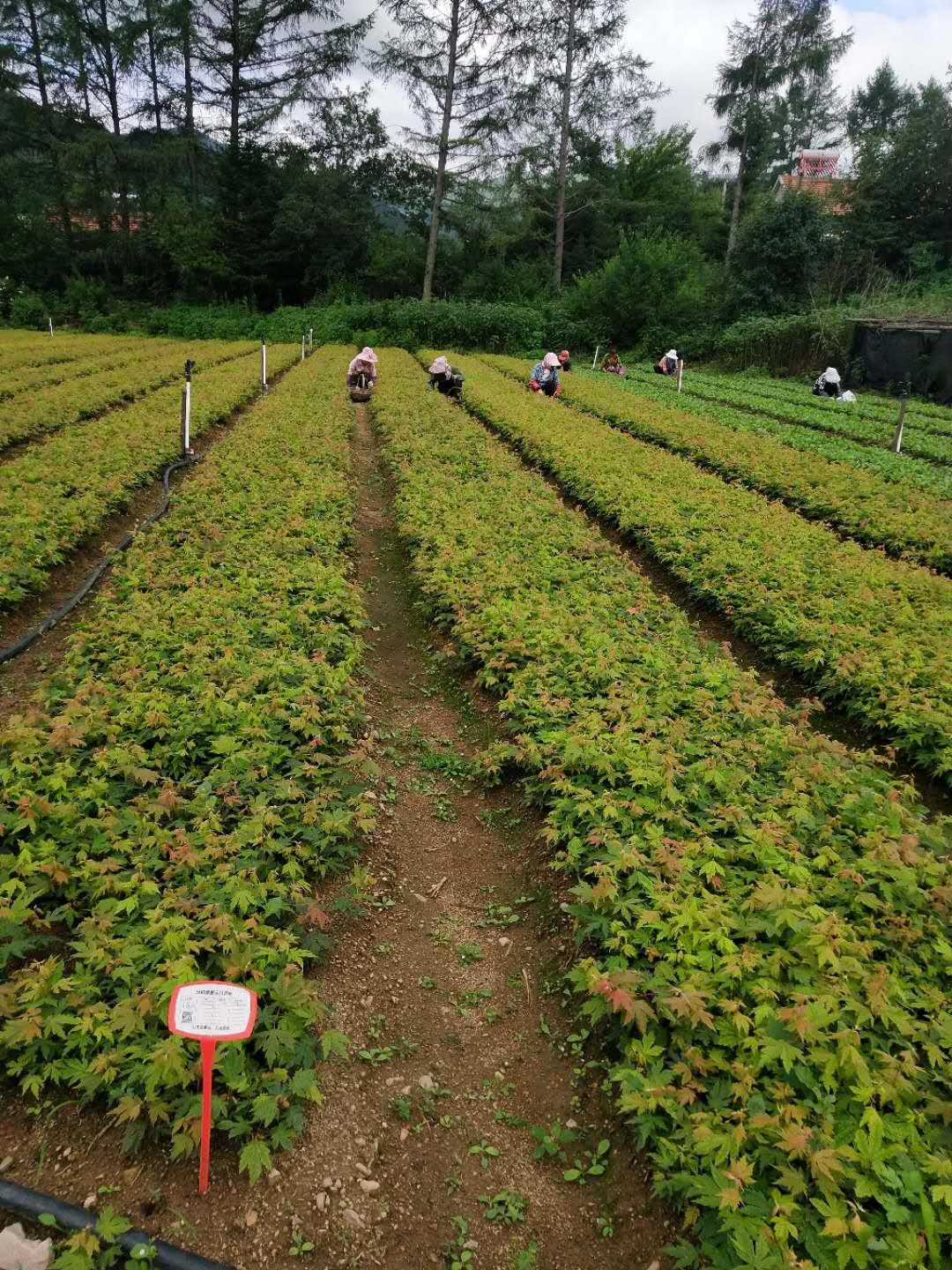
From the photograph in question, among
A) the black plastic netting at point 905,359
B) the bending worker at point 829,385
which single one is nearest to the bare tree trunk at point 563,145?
the black plastic netting at point 905,359

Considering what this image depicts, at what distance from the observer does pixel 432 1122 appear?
305 cm

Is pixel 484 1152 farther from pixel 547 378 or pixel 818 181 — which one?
pixel 818 181

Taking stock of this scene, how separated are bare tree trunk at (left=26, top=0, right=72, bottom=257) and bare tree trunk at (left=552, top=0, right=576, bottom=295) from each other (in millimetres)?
28721

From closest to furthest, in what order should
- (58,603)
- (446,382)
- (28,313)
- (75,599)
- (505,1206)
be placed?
(505,1206) → (75,599) → (58,603) → (446,382) → (28,313)

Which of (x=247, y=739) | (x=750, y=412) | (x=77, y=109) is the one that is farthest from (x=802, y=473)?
(x=77, y=109)

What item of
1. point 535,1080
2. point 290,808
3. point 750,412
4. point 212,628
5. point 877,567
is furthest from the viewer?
point 750,412

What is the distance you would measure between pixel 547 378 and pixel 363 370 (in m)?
5.46

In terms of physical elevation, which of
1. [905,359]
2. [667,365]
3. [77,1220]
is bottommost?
[77,1220]

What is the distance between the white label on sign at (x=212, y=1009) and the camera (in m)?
2.47

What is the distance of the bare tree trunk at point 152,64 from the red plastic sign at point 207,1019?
56.2 m

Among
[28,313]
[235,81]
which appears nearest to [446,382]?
[28,313]

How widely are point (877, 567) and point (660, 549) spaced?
2376mm

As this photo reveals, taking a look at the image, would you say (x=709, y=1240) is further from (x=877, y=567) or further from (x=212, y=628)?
(x=877, y=567)

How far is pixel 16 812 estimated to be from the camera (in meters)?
3.90
